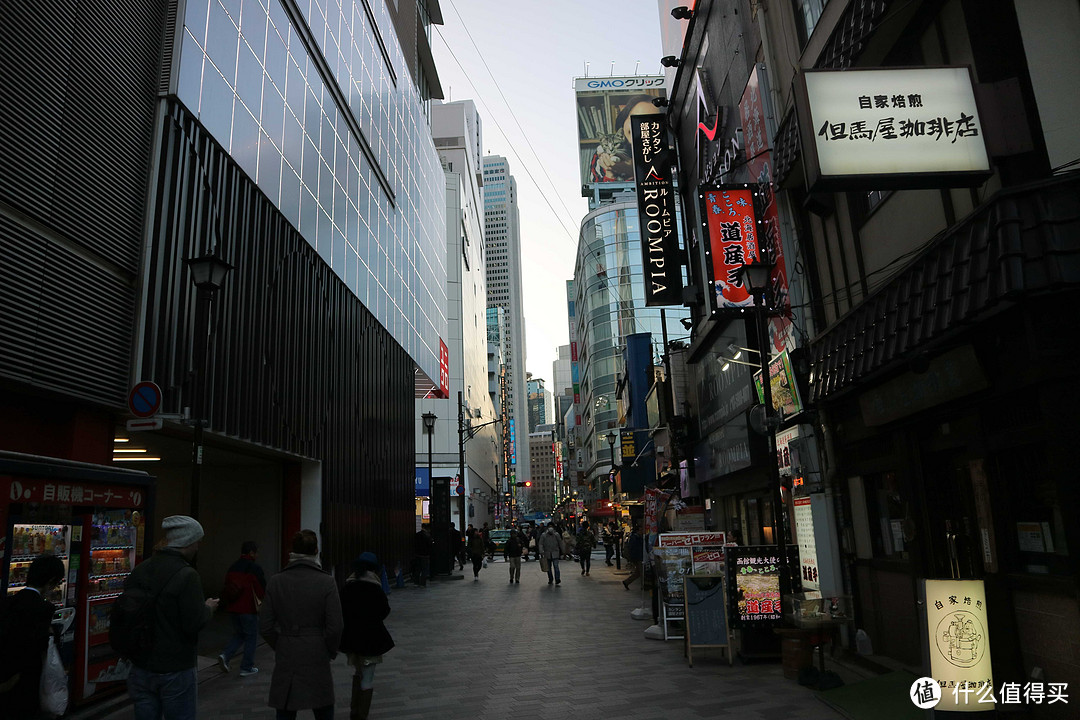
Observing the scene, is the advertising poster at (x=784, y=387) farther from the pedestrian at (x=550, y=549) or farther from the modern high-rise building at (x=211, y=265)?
the pedestrian at (x=550, y=549)

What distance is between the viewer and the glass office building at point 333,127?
14695 millimetres

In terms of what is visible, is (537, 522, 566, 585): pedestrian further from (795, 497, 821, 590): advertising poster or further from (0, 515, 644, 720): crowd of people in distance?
(0, 515, 644, 720): crowd of people in distance

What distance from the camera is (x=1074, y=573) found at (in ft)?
19.0

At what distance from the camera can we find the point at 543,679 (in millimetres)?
9453

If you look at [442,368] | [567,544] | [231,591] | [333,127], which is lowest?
[567,544]

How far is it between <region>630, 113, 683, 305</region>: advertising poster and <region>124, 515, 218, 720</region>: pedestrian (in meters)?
16.3

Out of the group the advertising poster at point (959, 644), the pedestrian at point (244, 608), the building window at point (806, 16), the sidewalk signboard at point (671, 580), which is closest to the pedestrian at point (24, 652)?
the pedestrian at point (244, 608)

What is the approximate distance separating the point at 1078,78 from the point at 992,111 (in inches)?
27.5

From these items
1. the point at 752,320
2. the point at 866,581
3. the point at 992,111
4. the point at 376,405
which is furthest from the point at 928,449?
the point at 376,405

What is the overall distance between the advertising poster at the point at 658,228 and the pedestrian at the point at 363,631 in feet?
46.5

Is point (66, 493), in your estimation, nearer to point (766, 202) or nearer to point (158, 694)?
point (158, 694)

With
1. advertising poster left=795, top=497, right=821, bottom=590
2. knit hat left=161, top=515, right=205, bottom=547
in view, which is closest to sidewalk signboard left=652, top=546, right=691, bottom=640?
advertising poster left=795, top=497, right=821, bottom=590

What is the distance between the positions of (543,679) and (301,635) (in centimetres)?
483

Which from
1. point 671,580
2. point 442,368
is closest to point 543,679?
point 671,580
